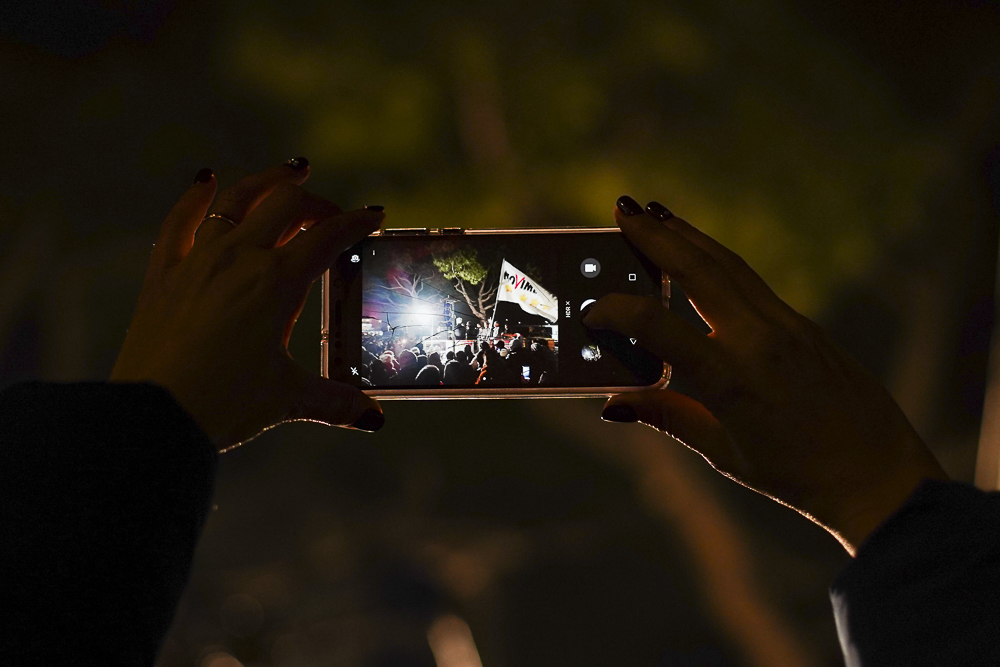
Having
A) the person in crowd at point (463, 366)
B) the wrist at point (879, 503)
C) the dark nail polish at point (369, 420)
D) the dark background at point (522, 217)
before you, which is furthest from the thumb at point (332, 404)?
the wrist at point (879, 503)

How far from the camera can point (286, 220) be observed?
56cm

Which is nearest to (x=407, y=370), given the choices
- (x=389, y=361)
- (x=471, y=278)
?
(x=389, y=361)

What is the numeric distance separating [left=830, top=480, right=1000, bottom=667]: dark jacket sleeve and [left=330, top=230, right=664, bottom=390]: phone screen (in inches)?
12.8

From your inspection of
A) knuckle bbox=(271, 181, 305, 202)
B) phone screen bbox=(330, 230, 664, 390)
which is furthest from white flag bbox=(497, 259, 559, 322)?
knuckle bbox=(271, 181, 305, 202)

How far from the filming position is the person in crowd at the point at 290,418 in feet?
1.17

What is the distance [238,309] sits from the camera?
50 cm

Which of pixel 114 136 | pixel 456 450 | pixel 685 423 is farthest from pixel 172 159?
pixel 685 423

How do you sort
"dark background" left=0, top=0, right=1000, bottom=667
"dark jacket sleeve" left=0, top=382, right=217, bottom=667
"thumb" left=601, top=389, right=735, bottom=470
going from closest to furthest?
1. "dark jacket sleeve" left=0, top=382, right=217, bottom=667
2. "thumb" left=601, top=389, right=735, bottom=470
3. "dark background" left=0, top=0, right=1000, bottom=667

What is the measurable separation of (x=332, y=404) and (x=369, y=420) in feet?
0.14

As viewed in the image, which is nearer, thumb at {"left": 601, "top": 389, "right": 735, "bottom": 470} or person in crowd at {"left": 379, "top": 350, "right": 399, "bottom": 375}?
thumb at {"left": 601, "top": 389, "right": 735, "bottom": 470}

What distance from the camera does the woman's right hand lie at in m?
0.48

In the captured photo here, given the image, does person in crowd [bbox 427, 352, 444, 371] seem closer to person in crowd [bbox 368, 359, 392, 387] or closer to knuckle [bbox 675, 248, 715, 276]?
person in crowd [bbox 368, 359, 392, 387]

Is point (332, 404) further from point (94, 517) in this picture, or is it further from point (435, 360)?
point (94, 517)

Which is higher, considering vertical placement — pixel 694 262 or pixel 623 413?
pixel 694 262
